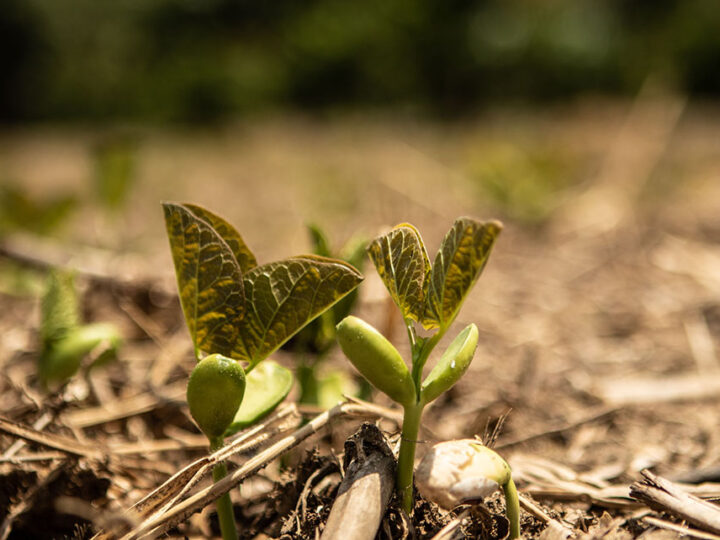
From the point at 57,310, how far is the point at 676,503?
30.0 inches

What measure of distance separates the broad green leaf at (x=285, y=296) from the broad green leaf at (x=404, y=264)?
3cm

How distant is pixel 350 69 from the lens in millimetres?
7680

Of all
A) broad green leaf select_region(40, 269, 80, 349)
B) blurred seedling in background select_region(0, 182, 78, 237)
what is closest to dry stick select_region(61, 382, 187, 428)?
broad green leaf select_region(40, 269, 80, 349)

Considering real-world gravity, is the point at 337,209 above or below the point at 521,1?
below

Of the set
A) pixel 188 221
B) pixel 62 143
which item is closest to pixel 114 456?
pixel 188 221

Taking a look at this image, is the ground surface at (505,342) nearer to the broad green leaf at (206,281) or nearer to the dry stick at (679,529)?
the dry stick at (679,529)

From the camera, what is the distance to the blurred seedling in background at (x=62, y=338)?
86 cm

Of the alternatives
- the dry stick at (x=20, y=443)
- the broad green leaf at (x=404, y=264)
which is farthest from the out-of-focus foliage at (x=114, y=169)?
the broad green leaf at (x=404, y=264)

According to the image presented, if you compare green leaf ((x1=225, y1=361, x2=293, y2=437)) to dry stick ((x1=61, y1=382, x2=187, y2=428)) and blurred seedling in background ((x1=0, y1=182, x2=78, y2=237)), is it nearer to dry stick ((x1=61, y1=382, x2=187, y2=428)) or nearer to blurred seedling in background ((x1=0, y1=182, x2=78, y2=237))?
dry stick ((x1=61, y1=382, x2=187, y2=428))

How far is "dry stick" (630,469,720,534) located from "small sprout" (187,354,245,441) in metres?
0.37

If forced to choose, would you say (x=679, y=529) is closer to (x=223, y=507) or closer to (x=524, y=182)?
(x=223, y=507)

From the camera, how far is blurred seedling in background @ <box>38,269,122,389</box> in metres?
0.86

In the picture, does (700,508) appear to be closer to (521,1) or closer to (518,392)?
(518,392)

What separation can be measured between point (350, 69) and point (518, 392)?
7090 mm
